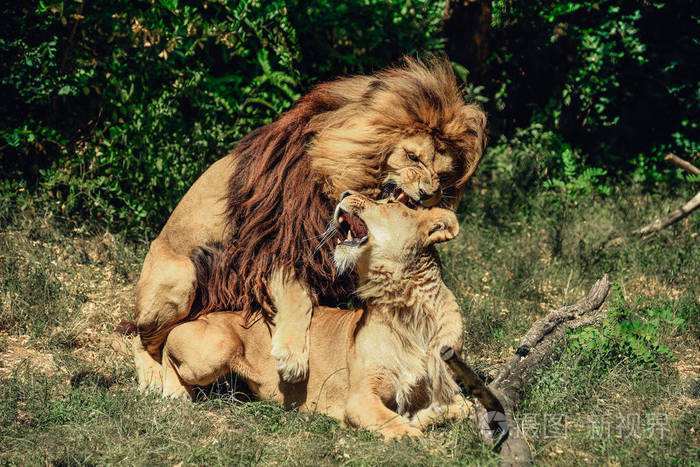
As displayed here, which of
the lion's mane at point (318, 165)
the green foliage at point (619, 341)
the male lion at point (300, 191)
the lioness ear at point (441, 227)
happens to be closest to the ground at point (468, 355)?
the green foliage at point (619, 341)

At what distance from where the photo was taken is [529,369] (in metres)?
4.86

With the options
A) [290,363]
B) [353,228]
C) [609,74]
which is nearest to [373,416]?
[290,363]

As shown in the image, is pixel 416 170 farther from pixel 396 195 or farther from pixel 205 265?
pixel 205 265

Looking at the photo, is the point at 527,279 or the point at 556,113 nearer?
the point at 527,279

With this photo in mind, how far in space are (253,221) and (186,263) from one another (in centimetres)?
49

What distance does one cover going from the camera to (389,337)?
15.8ft

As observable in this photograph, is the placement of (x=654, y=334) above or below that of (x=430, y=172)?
below

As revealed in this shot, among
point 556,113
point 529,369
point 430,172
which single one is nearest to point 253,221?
point 430,172

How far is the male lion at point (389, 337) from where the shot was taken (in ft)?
15.4

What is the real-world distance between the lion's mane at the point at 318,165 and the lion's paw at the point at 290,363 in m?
0.33

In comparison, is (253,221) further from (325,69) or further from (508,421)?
(325,69)

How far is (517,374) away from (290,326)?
4.02 feet

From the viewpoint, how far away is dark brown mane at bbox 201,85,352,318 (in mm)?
5258

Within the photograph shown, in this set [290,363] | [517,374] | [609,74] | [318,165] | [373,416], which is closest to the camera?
[373,416]
